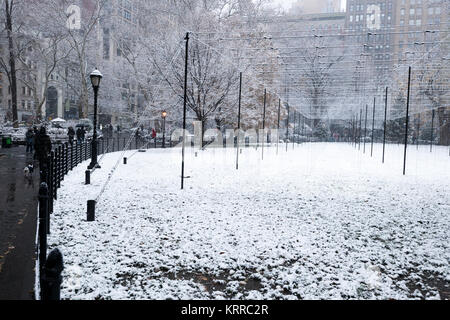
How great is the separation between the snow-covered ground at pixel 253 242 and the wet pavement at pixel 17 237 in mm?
458

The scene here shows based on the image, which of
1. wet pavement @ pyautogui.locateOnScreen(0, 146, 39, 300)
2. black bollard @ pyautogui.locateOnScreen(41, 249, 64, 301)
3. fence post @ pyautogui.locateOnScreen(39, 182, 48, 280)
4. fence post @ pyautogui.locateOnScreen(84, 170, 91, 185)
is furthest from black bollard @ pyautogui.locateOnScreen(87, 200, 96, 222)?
fence post @ pyautogui.locateOnScreen(84, 170, 91, 185)

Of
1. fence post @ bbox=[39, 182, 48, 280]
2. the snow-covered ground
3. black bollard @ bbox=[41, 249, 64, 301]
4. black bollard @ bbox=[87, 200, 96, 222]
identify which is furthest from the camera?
black bollard @ bbox=[87, 200, 96, 222]

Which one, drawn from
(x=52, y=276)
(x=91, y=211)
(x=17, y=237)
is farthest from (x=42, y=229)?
(x=91, y=211)

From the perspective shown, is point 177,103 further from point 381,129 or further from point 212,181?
point 381,129

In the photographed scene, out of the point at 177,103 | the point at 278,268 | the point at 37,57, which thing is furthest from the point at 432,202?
the point at 37,57

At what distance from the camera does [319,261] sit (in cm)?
586

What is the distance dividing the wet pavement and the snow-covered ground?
1.50ft

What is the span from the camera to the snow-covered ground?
16.2 feet

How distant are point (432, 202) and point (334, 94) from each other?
26.3 m

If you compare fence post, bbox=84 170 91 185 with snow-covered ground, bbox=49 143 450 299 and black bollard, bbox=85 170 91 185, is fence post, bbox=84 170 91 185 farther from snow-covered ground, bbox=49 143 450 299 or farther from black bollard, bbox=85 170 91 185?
snow-covered ground, bbox=49 143 450 299

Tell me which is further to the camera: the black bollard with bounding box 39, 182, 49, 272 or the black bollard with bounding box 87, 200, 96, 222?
the black bollard with bounding box 87, 200, 96, 222

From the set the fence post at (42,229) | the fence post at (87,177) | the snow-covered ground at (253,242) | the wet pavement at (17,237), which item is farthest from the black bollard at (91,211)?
the fence post at (87,177)

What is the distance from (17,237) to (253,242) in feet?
13.3

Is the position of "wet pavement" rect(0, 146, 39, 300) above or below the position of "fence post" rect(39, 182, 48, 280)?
below
